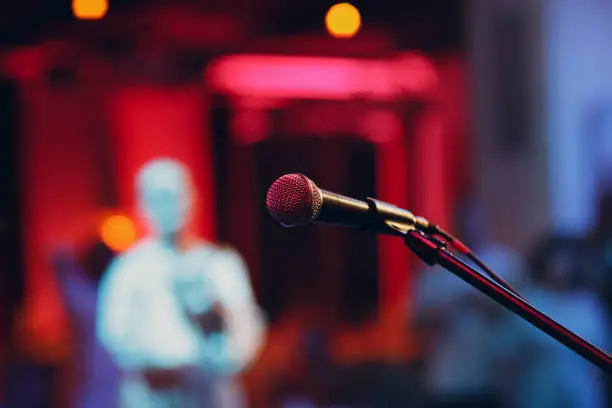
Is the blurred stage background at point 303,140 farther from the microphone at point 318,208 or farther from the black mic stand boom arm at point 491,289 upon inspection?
the microphone at point 318,208

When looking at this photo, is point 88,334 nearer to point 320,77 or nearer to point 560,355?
point 560,355

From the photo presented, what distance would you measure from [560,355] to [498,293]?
8.65ft

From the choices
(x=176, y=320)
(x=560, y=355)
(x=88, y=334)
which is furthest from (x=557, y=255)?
(x=88, y=334)

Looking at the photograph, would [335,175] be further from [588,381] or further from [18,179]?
[588,381]

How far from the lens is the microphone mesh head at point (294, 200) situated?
1.26 metres

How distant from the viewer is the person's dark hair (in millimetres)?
4297

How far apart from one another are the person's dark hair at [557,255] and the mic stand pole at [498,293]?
2929mm

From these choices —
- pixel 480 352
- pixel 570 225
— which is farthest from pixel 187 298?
pixel 570 225

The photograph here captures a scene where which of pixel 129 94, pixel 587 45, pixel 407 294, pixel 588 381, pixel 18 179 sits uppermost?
→ pixel 587 45

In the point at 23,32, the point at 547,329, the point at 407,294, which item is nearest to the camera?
the point at 547,329

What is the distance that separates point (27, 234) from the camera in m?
6.19

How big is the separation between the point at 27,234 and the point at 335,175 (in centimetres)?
246

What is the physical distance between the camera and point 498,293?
1325 millimetres

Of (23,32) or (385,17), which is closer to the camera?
(23,32)
